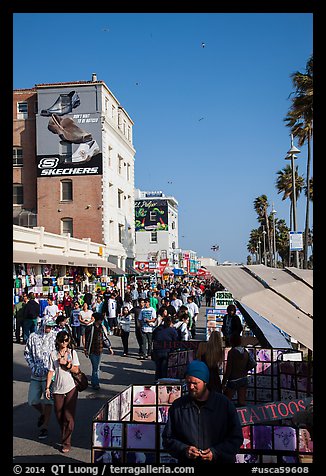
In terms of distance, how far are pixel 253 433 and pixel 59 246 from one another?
25980 millimetres

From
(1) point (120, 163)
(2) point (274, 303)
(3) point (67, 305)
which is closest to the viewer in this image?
(2) point (274, 303)

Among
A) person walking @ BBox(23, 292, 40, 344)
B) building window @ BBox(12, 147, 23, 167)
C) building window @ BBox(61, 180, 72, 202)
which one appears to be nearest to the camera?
person walking @ BBox(23, 292, 40, 344)

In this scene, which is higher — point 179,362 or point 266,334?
point 266,334

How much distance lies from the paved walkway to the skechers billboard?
27387 mm

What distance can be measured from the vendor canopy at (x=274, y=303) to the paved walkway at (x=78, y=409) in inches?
124

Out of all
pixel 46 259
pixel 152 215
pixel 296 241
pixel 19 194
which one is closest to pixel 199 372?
pixel 296 241

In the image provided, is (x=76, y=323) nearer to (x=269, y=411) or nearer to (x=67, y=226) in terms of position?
(x=269, y=411)

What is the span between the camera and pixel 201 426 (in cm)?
429

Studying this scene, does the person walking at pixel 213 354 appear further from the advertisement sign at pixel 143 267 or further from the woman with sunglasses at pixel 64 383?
the advertisement sign at pixel 143 267

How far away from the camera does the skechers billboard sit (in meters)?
43.3

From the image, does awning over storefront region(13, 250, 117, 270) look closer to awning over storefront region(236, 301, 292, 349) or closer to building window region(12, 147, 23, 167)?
awning over storefront region(236, 301, 292, 349)

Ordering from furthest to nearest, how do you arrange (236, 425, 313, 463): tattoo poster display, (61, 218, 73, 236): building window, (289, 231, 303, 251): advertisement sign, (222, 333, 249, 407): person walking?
(61, 218, 73, 236): building window, (289, 231, 303, 251): advertisement sign, (222, 333, 249, 407): person walking, (236, 425, 313, 463): tattoo poster display

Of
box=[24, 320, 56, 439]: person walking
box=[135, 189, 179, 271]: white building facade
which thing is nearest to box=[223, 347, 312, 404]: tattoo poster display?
box=[24, 320, 56, 439]: person walking

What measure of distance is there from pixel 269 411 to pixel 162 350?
203 inches
